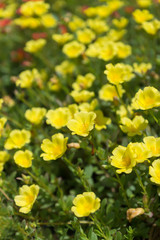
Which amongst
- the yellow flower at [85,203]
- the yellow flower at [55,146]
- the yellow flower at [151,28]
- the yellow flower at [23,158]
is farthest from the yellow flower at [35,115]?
the yellow flower at [151,28]

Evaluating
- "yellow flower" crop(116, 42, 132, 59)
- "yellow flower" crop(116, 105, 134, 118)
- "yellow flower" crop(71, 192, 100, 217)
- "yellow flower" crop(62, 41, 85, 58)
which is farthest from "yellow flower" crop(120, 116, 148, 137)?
"yellow flower" crop(62, 41, 85, 58)

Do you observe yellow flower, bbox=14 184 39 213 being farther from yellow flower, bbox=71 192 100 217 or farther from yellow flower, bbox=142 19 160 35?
yellow flower, bbox=142 19 160 35

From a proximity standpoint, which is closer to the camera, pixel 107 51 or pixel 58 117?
pixel 58 117

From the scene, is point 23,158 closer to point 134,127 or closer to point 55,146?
point 55,146

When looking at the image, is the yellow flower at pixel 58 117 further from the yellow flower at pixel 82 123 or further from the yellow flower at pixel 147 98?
the yellow flower at pixel 147 98

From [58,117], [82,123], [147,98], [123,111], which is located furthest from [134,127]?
[58,117]

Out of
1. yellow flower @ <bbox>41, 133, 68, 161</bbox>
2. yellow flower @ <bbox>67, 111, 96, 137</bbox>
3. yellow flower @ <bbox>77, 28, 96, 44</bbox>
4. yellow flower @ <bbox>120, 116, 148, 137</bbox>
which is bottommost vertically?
yellow flower @ <bbox>41, 133, 68, 161</bbox>
